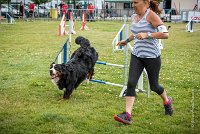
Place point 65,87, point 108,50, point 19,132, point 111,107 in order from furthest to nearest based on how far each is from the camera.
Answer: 1. point 108,50
2. point 65,87
3. point 111,107
4. point 19,132

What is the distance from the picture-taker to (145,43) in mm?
5547

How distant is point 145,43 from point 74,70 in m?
2.21

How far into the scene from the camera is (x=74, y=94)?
307 inches

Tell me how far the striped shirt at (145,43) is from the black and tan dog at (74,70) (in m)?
2.01

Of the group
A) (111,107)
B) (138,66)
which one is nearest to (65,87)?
(111,107)

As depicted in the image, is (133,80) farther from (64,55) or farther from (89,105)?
(64,55)

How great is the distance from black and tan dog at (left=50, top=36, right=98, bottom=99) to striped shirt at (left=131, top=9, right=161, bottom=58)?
2.01m

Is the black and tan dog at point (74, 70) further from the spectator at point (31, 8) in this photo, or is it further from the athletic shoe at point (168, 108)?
the spectator at point (31, 8)

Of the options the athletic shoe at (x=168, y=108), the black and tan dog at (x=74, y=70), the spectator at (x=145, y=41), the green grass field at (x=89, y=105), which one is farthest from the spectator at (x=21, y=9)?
the spectator at (x=145, y=41)

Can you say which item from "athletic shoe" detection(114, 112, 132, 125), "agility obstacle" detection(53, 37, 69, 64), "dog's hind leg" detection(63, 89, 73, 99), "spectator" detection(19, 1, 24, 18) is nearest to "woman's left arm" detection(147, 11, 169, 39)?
"athletic shoe" detection(114, 112, 132, 125)

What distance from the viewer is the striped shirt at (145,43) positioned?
5.47 meters

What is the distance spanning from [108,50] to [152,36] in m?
10.2

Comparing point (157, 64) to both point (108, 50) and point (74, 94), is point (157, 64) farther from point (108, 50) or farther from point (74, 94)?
point (108, 50)

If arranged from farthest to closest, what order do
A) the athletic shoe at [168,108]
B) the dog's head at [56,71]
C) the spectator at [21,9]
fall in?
1. the spectator at [21,9]
2. the dog's head at [56,71]
3. the athletic shoe at [168,108]
